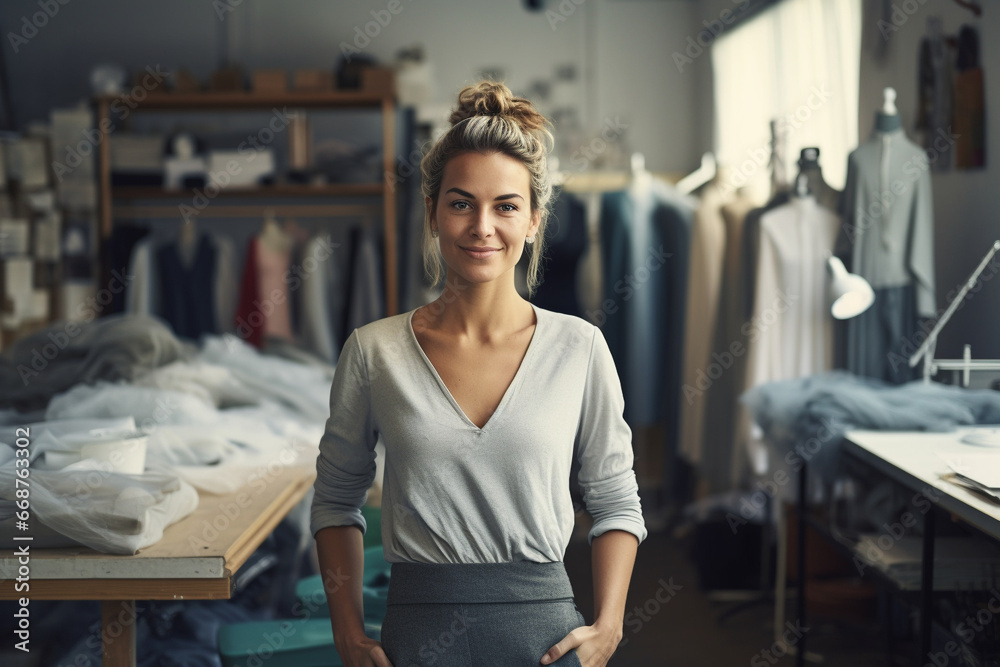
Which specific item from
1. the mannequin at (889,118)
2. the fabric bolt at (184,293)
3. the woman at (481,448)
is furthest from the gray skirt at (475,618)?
the fabric bolt at (184,293)

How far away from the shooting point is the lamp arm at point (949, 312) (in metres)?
2.22

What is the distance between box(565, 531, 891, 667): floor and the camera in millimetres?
2762

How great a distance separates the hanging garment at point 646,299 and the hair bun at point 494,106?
8.52ft

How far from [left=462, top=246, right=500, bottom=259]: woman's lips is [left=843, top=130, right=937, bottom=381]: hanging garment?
6.11 ft

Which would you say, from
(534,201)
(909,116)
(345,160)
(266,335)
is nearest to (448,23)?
(345,160)

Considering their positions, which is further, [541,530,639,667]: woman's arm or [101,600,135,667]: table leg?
[101,600,135,667]: table leg

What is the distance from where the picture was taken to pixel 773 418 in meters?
2.62

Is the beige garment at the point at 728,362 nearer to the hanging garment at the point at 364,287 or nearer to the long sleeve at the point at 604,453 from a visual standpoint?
the hanging garment at the point at 364,287

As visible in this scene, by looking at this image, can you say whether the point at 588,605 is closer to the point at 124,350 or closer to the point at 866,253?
the point at 866,253

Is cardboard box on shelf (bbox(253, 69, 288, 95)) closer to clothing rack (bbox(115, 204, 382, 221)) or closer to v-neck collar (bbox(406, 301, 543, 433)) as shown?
clothing rack (bbox(115, 204, 382, 221))

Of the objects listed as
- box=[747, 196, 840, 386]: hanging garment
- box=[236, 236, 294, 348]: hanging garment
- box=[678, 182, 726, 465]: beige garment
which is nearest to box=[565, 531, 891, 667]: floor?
box=[678, 182, 726, 465]: beige garment

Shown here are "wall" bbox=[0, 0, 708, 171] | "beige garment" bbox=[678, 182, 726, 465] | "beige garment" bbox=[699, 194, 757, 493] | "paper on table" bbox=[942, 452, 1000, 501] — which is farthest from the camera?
"wall" bbox=[0, 0, 708, 171]

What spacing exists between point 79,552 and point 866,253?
7.75 feet

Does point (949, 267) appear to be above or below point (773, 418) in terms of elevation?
above
